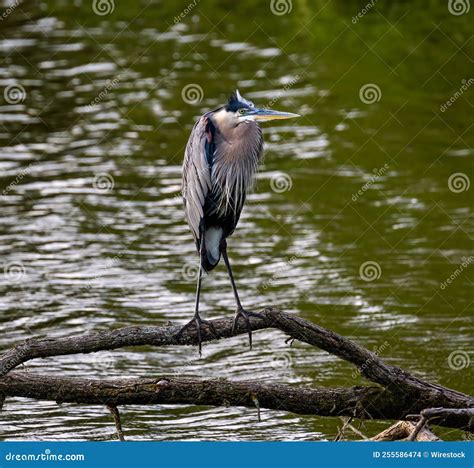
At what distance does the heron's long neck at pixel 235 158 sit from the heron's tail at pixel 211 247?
0.33 m

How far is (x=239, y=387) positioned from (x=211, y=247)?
1573 mm

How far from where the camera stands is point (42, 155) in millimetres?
19688

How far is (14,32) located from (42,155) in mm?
7070

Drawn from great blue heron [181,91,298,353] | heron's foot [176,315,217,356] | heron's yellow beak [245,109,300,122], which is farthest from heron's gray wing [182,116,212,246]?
heron's foot [176,315,217,356]

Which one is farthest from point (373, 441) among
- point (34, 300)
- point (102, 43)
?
point (102, 43)

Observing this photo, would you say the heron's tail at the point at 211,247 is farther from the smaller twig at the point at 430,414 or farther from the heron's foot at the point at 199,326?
the smaller twig at the point at 430,414

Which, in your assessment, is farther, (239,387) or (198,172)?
(198,172)

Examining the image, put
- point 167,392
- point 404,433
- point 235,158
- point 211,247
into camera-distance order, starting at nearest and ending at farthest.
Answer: point 167,392
point 404,433
point 235,158
point 211,247

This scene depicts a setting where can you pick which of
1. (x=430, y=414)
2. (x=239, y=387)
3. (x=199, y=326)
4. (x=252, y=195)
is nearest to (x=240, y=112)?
(x=199, y=326)

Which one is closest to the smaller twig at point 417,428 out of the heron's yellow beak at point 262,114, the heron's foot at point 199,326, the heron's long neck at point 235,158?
the heron's foot at point 199,326

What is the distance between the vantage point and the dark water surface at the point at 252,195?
44.0 feet

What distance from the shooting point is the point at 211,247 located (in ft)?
33.8

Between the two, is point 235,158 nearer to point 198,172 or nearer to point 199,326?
point 198,172

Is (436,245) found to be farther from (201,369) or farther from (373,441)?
(373,441)
